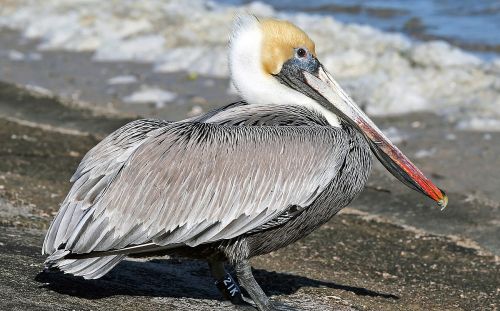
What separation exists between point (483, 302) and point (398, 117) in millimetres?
4147

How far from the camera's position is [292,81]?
17.7ft

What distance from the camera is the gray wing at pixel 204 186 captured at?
4691 millimetres

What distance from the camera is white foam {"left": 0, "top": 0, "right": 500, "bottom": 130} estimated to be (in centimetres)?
1020

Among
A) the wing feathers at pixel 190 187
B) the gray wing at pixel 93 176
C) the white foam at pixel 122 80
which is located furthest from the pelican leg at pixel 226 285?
the white foam at pixel 122 80

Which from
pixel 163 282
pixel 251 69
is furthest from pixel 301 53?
pixel 163 282

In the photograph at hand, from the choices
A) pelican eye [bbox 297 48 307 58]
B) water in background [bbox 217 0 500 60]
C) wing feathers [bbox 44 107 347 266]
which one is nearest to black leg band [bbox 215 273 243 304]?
wing feathers [bbox 44 107 347 266]

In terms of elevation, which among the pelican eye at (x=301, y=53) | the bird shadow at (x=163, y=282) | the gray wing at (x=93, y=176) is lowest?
the bird shadow at (x=163, y=282)

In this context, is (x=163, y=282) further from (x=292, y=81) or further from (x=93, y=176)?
(x=292, y=81)

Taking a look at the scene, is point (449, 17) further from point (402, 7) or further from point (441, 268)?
point (441, 268)

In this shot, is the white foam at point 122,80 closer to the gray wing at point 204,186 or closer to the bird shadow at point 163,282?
the bird shadow at point 163,282

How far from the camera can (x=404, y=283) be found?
5918 mm

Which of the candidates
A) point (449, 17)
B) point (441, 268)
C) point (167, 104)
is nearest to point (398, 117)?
point (167, 104)

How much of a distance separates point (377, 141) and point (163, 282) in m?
1.37

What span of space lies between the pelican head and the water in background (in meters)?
8.88
